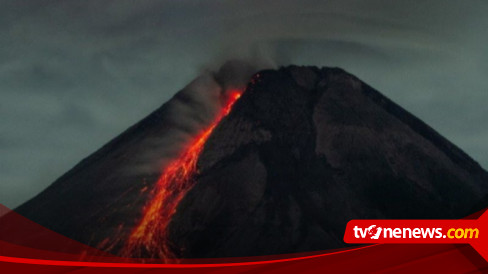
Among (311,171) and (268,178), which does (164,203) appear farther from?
(311,171)

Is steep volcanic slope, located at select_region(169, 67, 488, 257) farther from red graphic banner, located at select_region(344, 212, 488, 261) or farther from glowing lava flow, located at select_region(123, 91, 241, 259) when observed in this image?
red graphic banner, located at select_region(344, 212, 488, 261)

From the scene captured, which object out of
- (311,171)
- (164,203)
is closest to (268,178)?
(311,171)

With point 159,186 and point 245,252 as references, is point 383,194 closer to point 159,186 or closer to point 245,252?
point 245,252

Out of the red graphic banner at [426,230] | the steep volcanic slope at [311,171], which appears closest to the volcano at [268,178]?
the steep volcanic slope at [311,171]

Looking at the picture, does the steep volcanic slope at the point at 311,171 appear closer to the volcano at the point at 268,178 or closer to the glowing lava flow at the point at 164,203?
the volcano at the point at 268,178

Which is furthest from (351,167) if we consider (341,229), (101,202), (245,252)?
(101,202)

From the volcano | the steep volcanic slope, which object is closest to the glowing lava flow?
the volcano

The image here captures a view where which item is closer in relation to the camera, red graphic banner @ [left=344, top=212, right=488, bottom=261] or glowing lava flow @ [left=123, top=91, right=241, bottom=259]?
red graphic banner @ [left=344, top=212, right=488, bottom=261]
